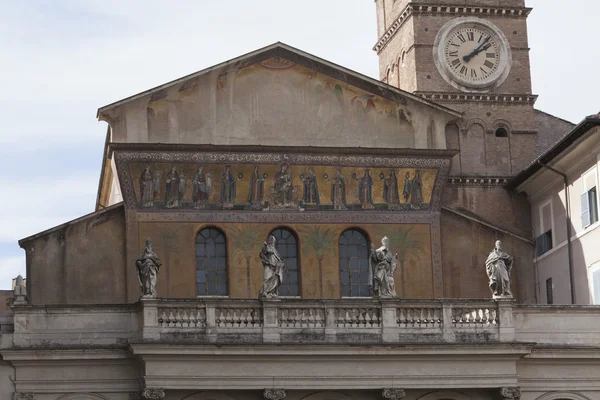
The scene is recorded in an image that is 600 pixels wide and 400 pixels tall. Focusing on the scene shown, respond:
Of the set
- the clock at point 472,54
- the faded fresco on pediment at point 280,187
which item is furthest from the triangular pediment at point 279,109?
the clock at point 472,54

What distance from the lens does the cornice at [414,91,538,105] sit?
162 feet

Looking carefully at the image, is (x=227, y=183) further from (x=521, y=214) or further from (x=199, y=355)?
(x=521, y=214)

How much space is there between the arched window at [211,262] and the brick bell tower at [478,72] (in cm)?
933

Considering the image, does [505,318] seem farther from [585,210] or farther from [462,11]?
[462,11]

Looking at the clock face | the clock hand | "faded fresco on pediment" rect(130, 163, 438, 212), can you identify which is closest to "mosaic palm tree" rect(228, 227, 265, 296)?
"faded fresco on pediment" rect(130, 163, 438, 212)

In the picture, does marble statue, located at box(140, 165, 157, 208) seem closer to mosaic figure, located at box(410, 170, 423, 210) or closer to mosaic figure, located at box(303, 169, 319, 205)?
mosaic figure, located at box(303, 169, 319, 205)

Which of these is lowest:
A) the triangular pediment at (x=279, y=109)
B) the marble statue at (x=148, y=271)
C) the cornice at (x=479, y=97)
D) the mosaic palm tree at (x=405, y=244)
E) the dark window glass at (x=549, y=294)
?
the dark window glass at (x=549, y=294)

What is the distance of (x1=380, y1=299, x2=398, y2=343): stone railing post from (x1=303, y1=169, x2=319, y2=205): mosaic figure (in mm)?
5052

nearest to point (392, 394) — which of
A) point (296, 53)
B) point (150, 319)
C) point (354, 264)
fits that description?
point (354, 264)

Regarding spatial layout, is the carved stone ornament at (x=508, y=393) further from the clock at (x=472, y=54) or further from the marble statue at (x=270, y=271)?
the clock at (x=472, y=54)

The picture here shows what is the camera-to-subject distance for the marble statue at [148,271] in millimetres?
38000

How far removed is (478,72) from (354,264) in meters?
9.64

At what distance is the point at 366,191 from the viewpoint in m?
43.2

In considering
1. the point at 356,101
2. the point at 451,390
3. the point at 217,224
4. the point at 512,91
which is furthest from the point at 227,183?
the point at 512,91
